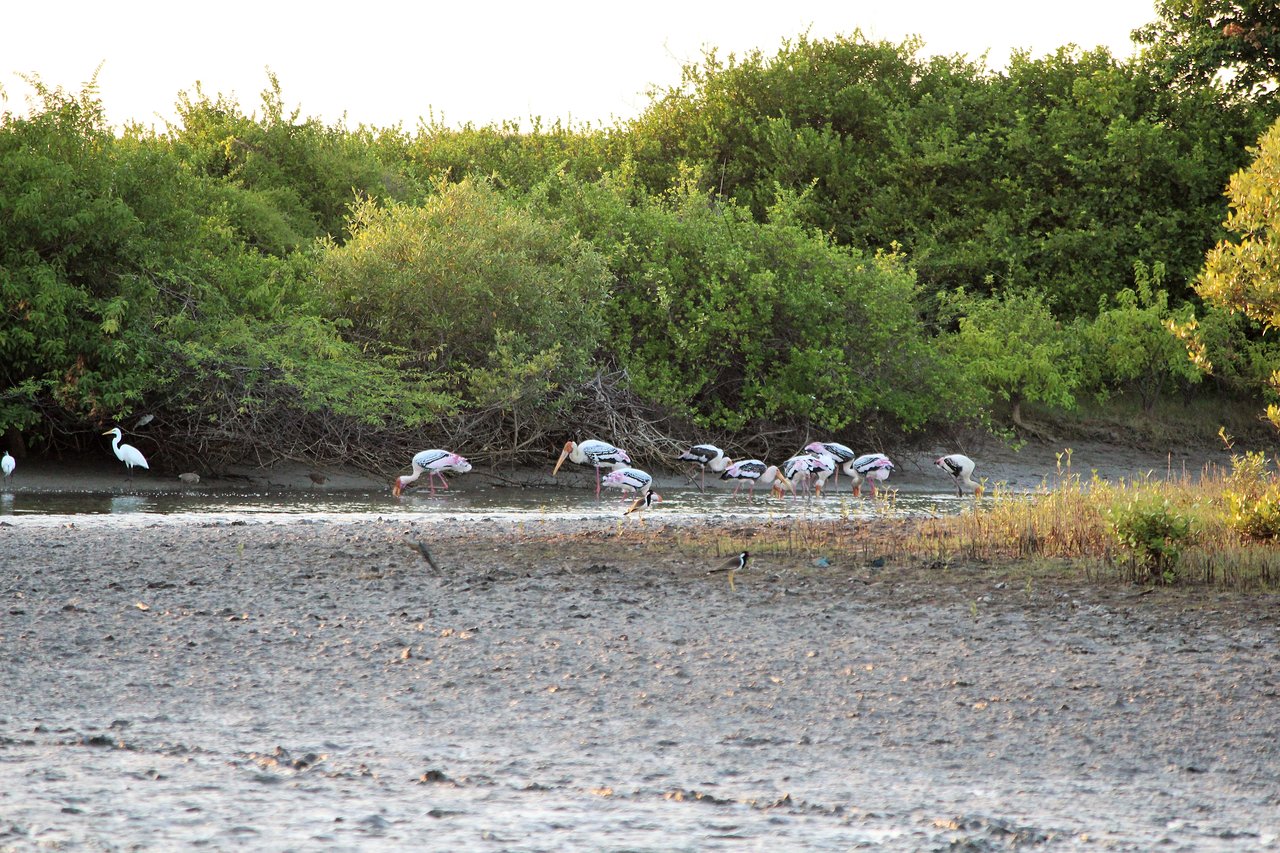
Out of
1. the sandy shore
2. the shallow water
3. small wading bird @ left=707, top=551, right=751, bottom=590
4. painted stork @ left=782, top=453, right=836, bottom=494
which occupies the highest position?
painted stork @ left=782, top=453, right=836, bottom=494

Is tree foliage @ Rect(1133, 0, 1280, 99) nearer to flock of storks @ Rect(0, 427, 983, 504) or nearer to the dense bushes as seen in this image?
the dense bushes

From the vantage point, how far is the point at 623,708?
6.70 meters

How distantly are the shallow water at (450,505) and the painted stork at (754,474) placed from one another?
324 mm

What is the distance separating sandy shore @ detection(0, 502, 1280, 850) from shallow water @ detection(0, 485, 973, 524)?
5651 millimetres

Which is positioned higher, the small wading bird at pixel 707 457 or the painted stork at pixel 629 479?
the small wading bird at pixel 707 457

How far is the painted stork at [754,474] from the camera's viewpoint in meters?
21.0

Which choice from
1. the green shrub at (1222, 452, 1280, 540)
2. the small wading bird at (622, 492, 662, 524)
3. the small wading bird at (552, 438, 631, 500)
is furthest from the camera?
the small wading bird at (552, 438, 631, 500)

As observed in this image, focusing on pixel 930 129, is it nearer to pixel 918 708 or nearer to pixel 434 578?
pixel 434 578

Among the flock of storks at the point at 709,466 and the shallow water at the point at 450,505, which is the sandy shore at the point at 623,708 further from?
the flock of storks at the point at 709,466

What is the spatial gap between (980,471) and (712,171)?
14.4m

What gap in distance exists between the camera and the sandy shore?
4.81 metres

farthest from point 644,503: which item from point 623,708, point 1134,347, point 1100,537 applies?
point 1134,347

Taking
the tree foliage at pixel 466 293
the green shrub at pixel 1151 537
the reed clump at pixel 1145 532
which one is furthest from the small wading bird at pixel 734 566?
the tree foliage at pixel 466 293

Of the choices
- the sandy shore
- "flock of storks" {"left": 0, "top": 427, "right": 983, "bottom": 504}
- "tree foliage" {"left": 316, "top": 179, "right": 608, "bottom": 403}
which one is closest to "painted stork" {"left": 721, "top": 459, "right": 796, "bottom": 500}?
"flock of storks" {"left": 0, "top": 427, "right": 983, "bottom": 504}
